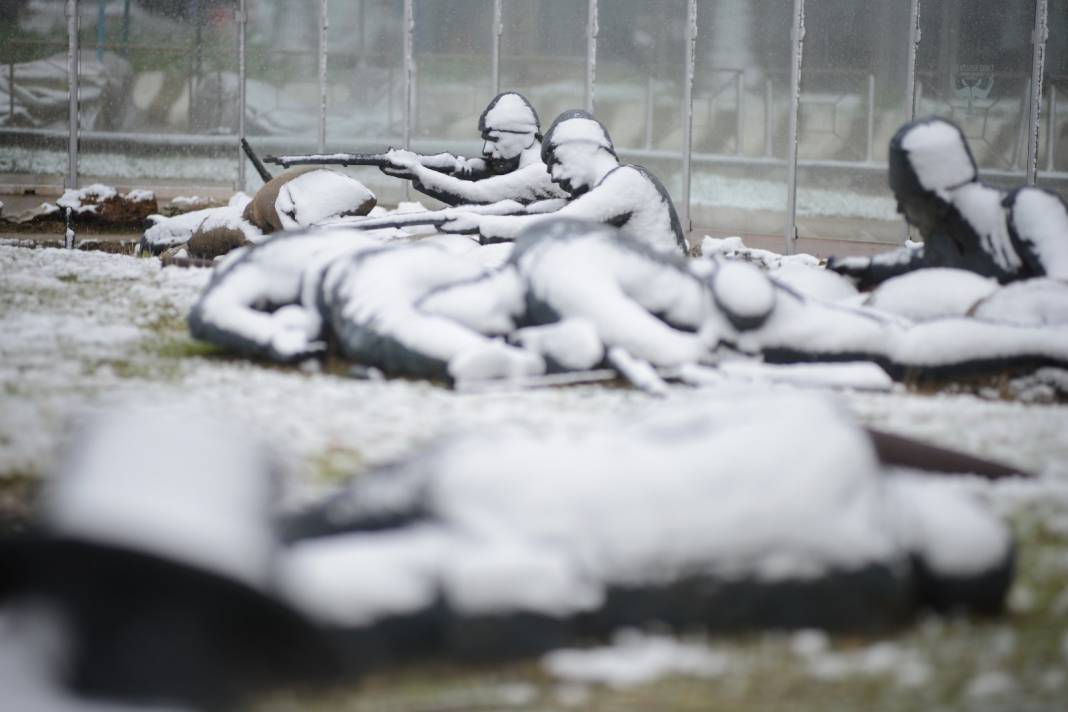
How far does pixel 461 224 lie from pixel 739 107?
586cm

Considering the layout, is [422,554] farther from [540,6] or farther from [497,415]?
[540,6]

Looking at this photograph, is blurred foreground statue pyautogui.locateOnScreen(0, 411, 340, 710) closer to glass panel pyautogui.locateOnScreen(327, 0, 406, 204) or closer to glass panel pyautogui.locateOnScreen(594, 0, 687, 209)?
glass panel pyautogui.locateOnScreen(594, 0, 687, 209)

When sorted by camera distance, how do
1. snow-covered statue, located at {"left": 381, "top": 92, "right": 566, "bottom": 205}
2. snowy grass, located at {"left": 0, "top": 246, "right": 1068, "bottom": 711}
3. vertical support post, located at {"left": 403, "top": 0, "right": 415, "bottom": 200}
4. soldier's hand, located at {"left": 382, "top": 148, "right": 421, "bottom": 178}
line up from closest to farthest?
snowy grass, located at {"left": 0, "top": 246, "right": 1068, "bottom": 711}, snow-covered statue, located at {"left": 381, "top": 92, "right": 566, "bottom": 205}, soldier's hand, located at {"left": 382, "top": 148, "right": 421, "bottom": 178}, vertical support post, located at {"left": 403, "top": 0, "right": 415, "bottom": 200}

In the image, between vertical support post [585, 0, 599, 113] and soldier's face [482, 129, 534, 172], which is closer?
soldier's face [482, 129, 534, 172]

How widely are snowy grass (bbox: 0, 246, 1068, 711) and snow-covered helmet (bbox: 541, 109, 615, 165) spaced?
169 cm

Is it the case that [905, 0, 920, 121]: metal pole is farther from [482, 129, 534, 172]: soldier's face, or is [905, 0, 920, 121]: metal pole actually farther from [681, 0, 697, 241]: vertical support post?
[482, 129, 534, 172]: soldier's face

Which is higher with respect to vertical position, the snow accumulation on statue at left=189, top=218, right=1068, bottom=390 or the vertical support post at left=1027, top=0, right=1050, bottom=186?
the vertical support post at left=1027, top=0, right=1050, bottom=186

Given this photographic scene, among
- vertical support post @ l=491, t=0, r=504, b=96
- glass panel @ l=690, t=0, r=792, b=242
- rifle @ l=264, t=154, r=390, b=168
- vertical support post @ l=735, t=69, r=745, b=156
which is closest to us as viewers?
rifle @ l=264, t=154, r=390, b=168

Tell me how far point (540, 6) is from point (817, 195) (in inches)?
119

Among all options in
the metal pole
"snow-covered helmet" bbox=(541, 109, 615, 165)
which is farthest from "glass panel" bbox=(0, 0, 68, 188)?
"snow-covered helmet" bbox=(541, 109, 615, 165)

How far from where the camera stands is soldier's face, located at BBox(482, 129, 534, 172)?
7.33m

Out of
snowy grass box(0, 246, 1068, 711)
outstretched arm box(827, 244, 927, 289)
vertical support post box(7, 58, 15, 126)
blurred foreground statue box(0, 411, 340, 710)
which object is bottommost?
snowy grass box(0, 246, 1068, 711)

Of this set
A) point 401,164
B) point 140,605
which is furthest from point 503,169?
point 140,605

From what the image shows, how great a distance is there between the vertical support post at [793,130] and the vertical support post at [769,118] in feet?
0.46
